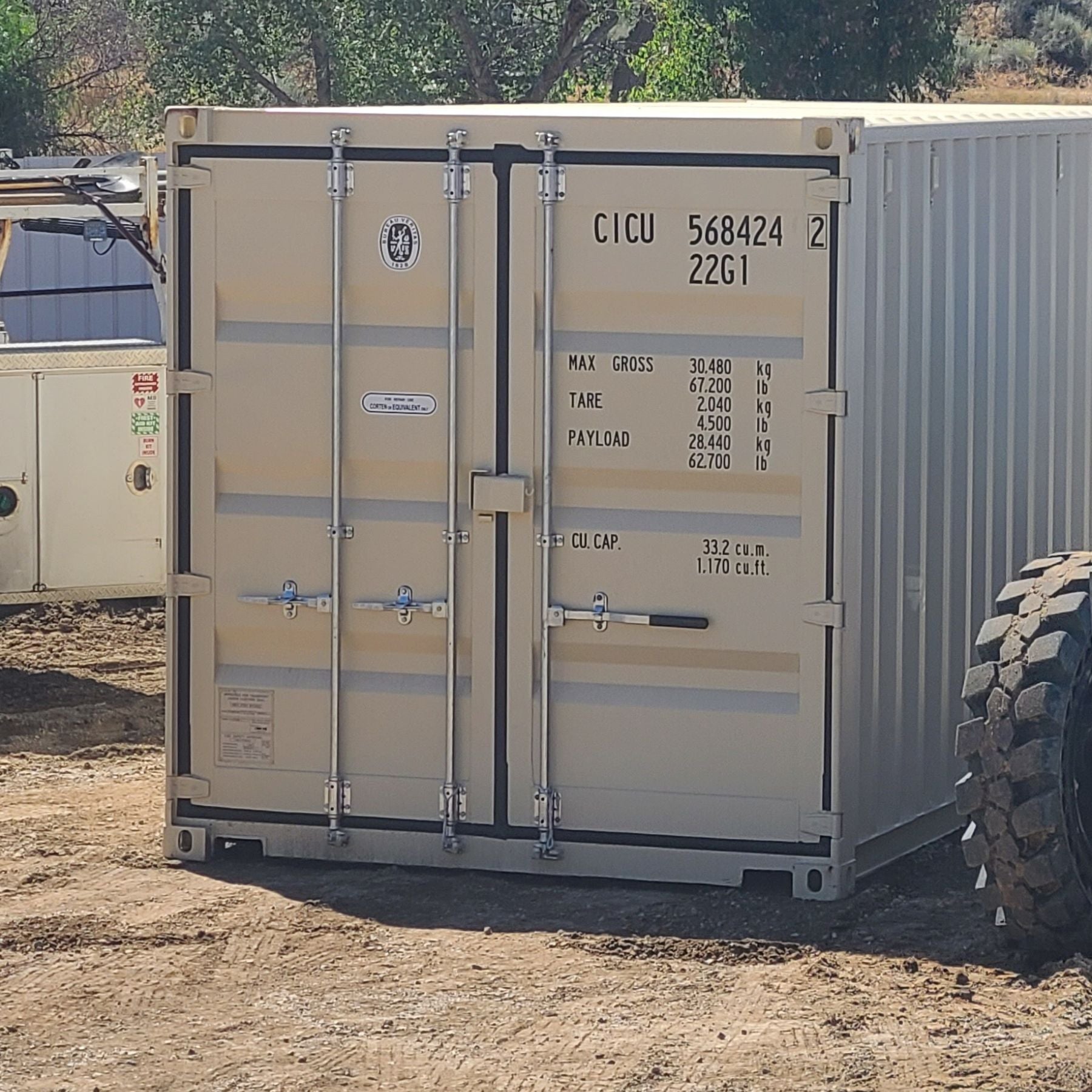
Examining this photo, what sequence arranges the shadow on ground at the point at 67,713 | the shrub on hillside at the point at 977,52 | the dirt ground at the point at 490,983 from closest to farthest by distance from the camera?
the dirt ground at the point at 490,983, the shadow on ground at the point at 67,713, the shrub on hillside at the point at 977,52

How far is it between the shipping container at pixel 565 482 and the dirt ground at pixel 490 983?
0.24 metres

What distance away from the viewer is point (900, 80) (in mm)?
20609

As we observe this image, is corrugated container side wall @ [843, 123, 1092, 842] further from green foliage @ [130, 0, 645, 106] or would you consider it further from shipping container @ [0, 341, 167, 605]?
green foliage @ [130, 0, 645, 106]

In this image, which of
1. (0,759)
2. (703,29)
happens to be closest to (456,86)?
(703,29)

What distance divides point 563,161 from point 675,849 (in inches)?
82.0

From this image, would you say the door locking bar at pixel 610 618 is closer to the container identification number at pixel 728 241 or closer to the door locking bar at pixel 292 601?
the door locking bar at pixel 292 601

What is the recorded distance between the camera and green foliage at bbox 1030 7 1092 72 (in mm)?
39219

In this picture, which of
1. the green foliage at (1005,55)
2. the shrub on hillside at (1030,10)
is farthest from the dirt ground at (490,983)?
the shrub on hillside at (1030,10)

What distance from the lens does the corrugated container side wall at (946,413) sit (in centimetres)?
682

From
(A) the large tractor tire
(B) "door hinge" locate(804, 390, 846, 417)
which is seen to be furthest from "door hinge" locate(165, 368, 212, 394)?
(A) the large tractor tire

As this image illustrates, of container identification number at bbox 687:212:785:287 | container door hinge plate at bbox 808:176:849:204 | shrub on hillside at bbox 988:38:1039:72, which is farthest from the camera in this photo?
shrub on hillside at bbox 988:38:1039:72

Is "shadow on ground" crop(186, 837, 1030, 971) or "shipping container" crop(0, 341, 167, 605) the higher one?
"shipping container" crop(0, 341, 167, 605)

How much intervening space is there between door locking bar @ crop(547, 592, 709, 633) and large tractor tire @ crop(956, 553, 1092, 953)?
101 cm

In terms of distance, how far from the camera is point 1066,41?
39.4 meters
